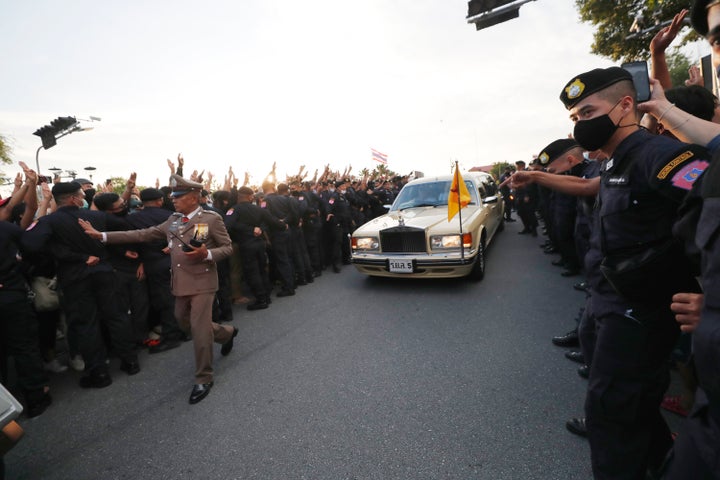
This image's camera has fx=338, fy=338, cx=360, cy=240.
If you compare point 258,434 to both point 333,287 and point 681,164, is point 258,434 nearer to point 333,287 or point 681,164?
point 681,164

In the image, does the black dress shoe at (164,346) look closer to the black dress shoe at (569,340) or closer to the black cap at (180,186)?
the black cap at (180,186)

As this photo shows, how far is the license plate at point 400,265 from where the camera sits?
5207mm

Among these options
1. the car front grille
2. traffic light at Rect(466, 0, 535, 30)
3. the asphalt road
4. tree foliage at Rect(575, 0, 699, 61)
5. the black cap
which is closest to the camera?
the asphalt road

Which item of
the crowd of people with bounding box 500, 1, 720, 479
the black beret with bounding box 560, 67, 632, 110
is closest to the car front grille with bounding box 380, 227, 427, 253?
the crowd of people with bounding box 500, 1, 720, 479

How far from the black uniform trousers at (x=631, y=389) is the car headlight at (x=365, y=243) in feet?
13.6

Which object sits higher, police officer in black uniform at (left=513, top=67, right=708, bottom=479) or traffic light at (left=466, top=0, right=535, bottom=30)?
traffic light at (left=466, top=0, right=535, bottom=30)

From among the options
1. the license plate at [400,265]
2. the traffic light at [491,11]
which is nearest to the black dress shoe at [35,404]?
the license plate at [400,265]

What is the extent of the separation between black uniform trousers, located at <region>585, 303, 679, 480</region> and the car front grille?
362cm

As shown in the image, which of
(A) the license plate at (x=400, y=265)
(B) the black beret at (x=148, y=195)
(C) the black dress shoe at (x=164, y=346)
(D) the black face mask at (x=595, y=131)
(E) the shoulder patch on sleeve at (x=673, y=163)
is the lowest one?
(C) the black dress shoe at (x=164, y=346)

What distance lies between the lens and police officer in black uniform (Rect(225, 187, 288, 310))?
18.1 feet

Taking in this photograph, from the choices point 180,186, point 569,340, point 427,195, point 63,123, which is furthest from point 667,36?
point 63,123

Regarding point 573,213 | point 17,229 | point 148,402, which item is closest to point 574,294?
point 573,213

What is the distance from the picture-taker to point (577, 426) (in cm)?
221

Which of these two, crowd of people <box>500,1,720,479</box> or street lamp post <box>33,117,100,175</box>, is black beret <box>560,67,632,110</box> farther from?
street lamp post <box>33,117,100,175</box>
